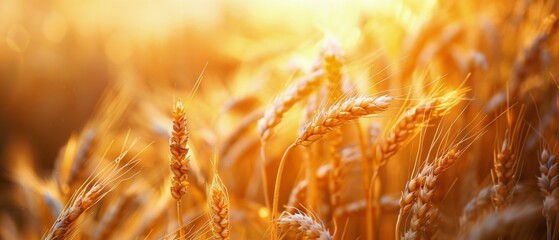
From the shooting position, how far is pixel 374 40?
184 cm

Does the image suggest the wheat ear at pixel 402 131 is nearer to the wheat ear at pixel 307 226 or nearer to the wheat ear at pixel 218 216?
the wheat ear at pixel 307 226

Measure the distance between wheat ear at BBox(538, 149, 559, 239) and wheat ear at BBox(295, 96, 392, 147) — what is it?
0.31 metres

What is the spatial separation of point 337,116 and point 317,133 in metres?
0.04

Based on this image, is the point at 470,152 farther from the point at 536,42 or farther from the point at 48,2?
the point at 48,2

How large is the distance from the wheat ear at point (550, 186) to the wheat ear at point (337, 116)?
1.02 ft

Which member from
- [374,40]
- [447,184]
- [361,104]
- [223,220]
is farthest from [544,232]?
[374,40]

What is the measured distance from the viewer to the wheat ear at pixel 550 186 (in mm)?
912

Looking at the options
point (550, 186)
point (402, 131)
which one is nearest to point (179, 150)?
point (402, 131)

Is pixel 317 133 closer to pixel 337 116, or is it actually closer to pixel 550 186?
pixel 337 116

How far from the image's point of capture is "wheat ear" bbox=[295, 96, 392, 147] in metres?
0.88

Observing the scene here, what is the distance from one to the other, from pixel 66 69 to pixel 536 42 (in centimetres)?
261

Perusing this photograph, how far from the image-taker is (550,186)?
94 cm

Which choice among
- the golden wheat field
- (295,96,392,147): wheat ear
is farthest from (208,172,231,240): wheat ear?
(295,96,392,147): wheat ear

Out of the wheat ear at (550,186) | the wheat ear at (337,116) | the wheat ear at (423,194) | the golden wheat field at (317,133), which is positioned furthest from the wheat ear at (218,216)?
the wheat ear at (550,186)
